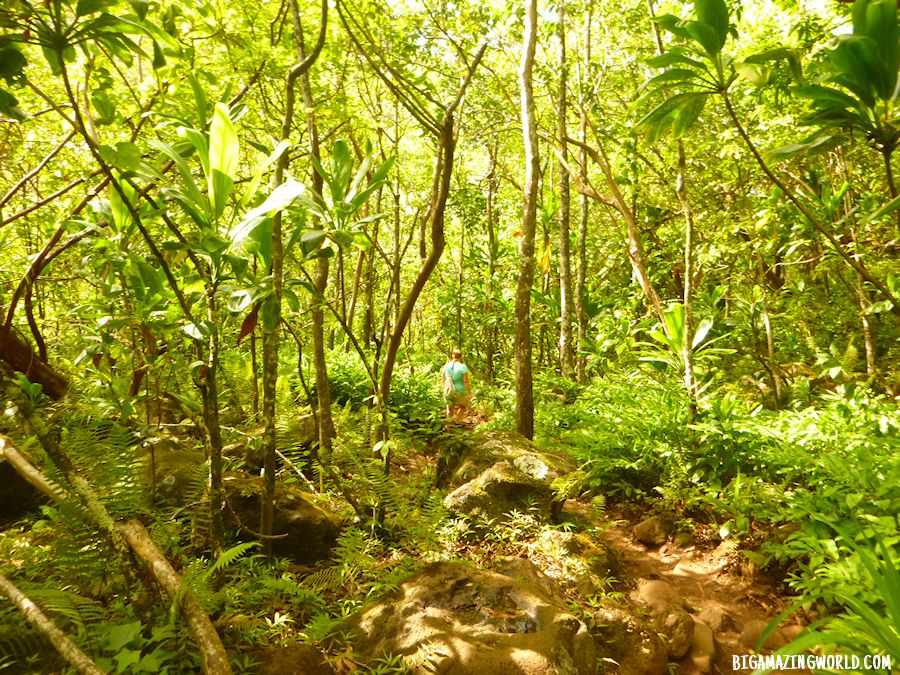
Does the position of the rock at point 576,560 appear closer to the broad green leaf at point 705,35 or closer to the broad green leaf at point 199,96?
the broad green leaf at point 705,35

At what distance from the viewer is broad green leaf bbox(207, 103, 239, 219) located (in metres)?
1.99

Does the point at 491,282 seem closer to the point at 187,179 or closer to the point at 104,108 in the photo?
the point at 104,108

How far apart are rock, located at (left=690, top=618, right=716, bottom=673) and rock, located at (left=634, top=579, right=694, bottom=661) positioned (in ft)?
0.17

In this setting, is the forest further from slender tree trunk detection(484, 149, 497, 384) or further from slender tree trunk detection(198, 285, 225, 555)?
slender tree trunk detection(484, 149, 497, 384)

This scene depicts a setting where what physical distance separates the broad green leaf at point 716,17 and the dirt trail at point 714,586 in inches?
140

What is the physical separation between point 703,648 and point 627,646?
61cm

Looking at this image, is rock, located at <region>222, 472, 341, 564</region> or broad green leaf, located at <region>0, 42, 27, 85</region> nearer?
broad green leaf, located at <region>0, 42, 27, 85</region>

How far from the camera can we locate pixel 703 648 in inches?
124

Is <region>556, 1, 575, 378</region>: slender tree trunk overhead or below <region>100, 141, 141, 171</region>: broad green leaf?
overhead

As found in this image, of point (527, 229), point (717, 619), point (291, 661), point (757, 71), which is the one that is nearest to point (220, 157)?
point (291, 661)

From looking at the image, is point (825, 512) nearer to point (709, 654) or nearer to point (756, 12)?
point (709, 654)

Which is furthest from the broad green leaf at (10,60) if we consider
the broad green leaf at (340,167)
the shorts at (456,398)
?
the shorts at (456,398)

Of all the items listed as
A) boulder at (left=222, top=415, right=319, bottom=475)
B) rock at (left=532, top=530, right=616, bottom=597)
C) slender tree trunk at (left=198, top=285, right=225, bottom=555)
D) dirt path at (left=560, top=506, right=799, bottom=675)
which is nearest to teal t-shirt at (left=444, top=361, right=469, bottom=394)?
boulder at (left=222, top=415, right=319, bottom=475)

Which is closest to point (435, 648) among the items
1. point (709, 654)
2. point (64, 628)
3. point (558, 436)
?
point (64, 628)
